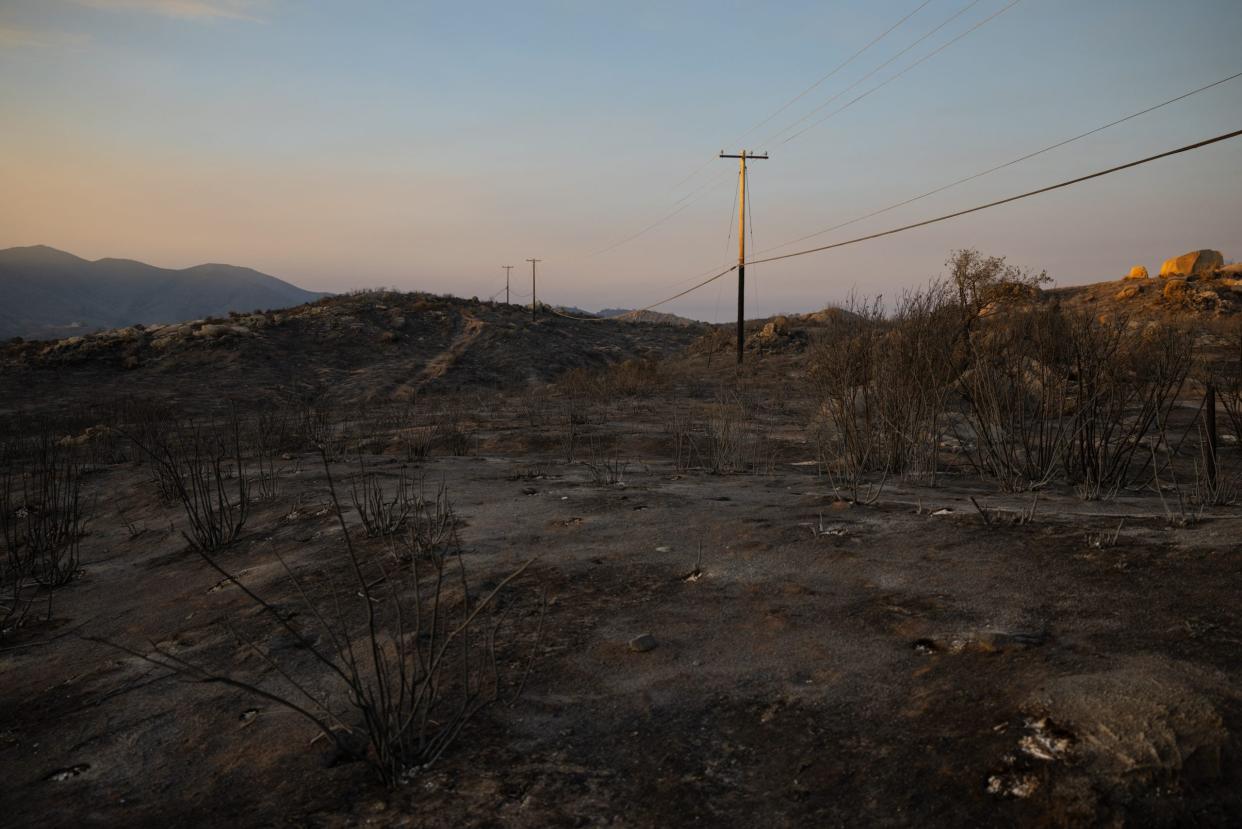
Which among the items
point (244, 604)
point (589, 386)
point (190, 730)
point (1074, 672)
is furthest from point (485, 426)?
point (1074, 672)

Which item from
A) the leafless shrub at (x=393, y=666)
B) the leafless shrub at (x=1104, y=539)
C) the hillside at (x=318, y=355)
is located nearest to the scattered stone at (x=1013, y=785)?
the leafless shrub at (x=393, y=666)

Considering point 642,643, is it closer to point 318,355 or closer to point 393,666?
point 393,666

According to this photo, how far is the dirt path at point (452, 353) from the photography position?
83.5 ft

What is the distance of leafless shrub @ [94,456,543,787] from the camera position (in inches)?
86.4

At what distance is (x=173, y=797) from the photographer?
2379 millimetres

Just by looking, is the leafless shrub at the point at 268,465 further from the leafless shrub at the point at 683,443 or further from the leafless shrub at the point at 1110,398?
the leafless shrub at the point at 1110,398

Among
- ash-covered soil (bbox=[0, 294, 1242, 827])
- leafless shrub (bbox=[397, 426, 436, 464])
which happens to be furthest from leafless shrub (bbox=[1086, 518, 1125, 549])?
leafless shrub (bbox=[397, 426, 436, 464])

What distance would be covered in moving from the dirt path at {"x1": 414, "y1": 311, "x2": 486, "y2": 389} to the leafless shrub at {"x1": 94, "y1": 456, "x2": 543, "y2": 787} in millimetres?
20369

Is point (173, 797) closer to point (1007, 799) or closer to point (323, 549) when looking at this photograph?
point (1007, 799)

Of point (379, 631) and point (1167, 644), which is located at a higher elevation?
point (1167, 644)

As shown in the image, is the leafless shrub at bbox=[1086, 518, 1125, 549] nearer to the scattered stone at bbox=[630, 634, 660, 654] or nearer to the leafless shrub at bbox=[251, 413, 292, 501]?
the scattered stone at bbox=[630, 634, 660, 654]

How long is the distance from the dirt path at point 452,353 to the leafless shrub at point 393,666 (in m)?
20.4

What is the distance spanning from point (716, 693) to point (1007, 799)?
102 centimetres

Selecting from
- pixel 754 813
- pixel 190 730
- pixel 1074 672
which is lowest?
pixel 190 730
